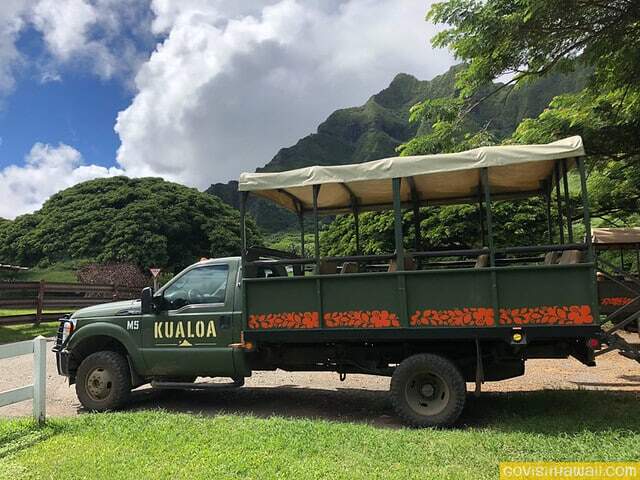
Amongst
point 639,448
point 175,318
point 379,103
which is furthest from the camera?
point 379,103

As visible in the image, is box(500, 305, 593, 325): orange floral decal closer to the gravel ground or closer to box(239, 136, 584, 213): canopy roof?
box(239, 136, 584, 213): canopy roof

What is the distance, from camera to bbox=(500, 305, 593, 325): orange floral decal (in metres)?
5.36

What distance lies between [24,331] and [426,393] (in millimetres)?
15353

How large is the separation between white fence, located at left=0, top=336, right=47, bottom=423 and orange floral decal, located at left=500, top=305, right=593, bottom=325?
5.10 metres

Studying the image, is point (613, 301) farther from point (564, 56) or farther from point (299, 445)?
point (299, 445)

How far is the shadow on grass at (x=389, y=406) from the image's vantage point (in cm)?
557

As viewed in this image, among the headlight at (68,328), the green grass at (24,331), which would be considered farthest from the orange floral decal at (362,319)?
the green grass at (24,331)

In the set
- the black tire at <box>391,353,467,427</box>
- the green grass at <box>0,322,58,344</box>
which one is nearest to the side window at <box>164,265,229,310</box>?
the black tire at <box>391,353,467,427</box>

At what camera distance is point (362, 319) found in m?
6.00

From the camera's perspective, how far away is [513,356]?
594cm

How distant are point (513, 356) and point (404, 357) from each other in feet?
4.02

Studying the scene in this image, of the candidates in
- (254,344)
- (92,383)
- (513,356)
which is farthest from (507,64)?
(92,383)

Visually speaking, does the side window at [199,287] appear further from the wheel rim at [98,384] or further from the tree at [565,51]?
the tree at [565,51]

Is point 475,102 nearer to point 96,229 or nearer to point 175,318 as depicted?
point 175,318
